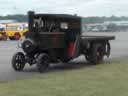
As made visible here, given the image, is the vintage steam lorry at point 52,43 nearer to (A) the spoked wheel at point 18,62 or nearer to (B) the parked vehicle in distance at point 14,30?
(A) the spoked wheel at point 18,62

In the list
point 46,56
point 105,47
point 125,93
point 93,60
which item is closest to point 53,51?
point 46,56

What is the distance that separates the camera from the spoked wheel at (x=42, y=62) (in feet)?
53.3

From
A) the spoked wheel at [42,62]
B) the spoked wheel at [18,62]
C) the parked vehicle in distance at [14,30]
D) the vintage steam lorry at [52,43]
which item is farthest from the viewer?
the parked vehicle in distance at [14,30]

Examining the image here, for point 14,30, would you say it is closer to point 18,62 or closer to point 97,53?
point 97,53

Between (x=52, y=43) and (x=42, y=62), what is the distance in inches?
34.5

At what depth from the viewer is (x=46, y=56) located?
54.4ft

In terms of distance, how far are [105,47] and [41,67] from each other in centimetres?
442

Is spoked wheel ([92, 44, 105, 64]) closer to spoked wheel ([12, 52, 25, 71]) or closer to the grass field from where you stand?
spoked wheel ([12, 52, 25, 71])

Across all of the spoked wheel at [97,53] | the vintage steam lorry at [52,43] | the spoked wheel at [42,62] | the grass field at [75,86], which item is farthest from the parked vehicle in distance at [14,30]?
the grass field at [75,86]

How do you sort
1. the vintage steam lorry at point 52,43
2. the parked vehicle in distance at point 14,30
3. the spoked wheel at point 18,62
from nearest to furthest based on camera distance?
the vintage steam lorry at point 52,43 → the spoked wheel at point 18,62 → the parked vehicle in distance at point 14,30

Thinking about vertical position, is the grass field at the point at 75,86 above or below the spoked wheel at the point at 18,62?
above

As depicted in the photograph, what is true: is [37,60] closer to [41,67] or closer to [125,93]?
[41,67]

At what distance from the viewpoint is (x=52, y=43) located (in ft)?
55.5

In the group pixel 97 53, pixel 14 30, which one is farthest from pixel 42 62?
pixel 14 30
